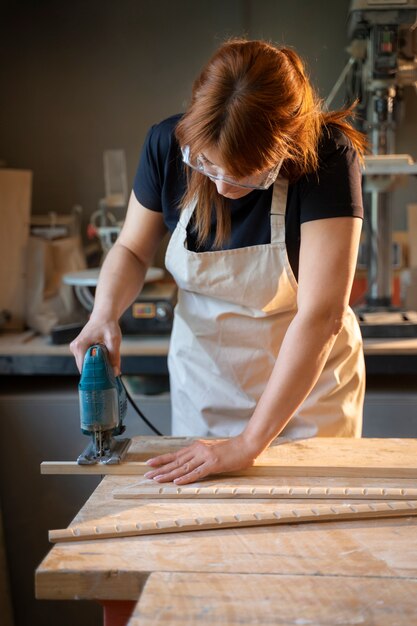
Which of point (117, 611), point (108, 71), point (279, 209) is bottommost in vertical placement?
point (117, 611)

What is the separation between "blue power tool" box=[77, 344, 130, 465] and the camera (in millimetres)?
1403

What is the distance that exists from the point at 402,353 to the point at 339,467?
997mm

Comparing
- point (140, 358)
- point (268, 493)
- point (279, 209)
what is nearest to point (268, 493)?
point (268, 493)

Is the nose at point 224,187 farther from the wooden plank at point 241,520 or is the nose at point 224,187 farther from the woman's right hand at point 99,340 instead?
the wooden plank at point 241,520

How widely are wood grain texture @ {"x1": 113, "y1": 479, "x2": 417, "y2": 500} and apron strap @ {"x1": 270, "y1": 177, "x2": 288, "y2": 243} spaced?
548 mm

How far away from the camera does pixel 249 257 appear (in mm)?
1673

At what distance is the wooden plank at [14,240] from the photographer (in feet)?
9.22

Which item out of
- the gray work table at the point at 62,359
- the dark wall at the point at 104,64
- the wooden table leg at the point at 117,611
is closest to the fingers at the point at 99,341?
the wooden table leg at the point at 117,611

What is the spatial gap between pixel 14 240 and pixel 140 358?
0.78 meters

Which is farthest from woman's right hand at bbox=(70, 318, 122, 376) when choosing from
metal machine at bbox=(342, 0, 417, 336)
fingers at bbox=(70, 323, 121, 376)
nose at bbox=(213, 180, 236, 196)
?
metal machine at bbox=(342, 0, 417, 336)

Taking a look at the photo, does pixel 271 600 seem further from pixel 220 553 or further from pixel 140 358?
pixel 140 358

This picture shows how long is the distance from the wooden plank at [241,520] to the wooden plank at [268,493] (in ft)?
0.11

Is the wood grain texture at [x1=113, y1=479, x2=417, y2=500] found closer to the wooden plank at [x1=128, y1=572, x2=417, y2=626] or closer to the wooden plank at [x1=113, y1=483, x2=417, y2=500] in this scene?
the wooden plank at [x1=113, y1=483, x2=417, y2=500]

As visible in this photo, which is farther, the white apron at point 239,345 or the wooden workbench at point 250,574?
the white apron at point 239,345
